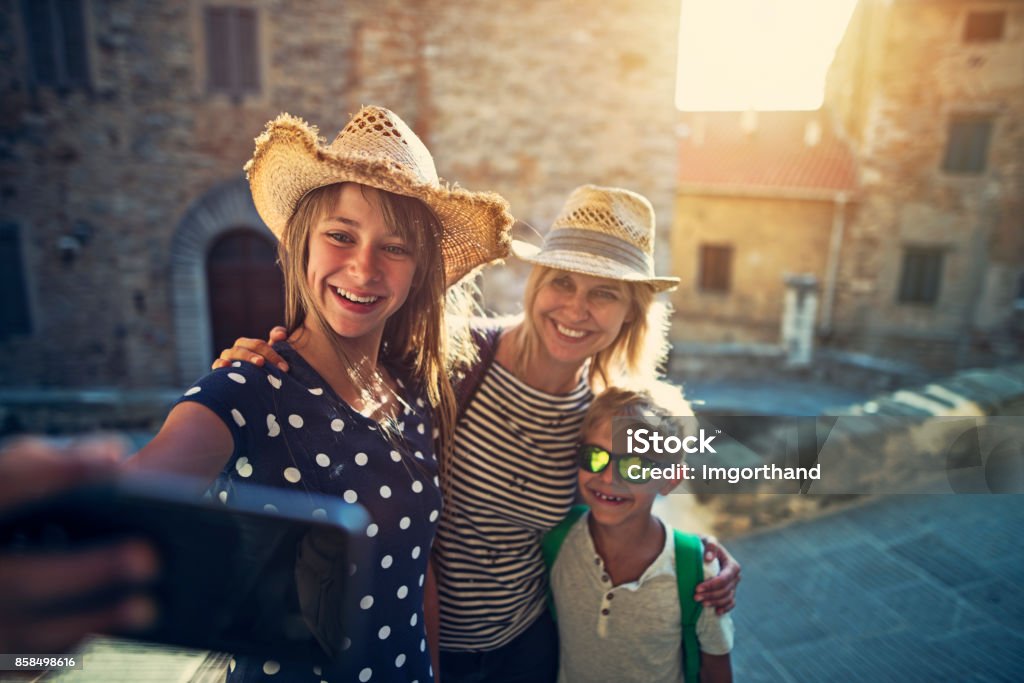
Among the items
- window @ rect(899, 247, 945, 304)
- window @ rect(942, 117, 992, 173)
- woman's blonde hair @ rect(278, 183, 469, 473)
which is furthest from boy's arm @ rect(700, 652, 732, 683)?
window @ rect(942, 117, 992, 173)

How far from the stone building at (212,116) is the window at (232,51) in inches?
0.8

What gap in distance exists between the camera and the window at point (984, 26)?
38.8ft

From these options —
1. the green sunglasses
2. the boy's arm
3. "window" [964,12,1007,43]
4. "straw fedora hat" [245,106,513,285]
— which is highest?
"window" [964,12,1007,43]

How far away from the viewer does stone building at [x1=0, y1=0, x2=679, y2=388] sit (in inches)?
287

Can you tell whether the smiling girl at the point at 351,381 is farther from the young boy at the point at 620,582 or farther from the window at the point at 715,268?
the window at the point at 715,268

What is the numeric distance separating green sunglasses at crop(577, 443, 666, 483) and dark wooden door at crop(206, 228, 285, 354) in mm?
7365

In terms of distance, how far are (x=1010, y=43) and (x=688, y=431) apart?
15557mm

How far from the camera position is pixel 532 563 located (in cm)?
180

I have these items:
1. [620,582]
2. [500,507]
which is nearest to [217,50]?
[500,507]

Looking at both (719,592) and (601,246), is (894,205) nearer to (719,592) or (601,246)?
(601,246)

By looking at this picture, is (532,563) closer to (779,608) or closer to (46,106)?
(779,608)

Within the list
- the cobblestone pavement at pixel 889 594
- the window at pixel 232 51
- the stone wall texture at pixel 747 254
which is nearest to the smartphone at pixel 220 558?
the cobblestone pavement at pixel 889 594

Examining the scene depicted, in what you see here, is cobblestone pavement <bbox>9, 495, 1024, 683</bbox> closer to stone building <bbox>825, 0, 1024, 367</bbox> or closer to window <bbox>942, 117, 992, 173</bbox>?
stone building <bbox>825, 0, 1024, 367</bbox>

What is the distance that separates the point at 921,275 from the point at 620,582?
15077 millimetres
